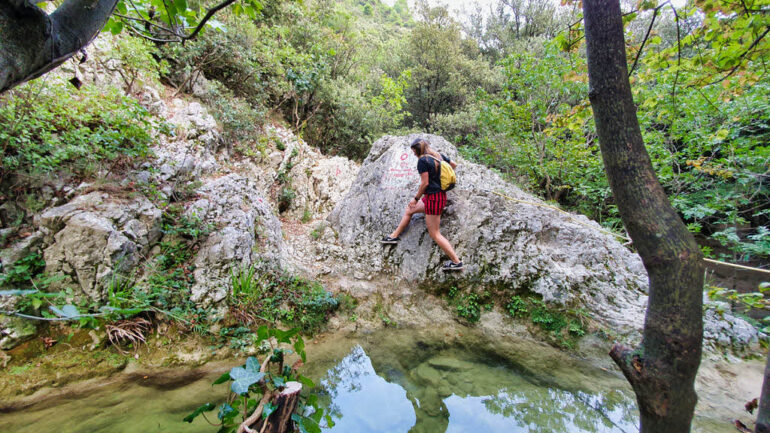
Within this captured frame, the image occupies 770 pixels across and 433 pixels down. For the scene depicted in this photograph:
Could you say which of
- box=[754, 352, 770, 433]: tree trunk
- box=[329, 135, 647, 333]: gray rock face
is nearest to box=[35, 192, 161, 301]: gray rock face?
box=[329, 135, 647, 333]: gray rock face

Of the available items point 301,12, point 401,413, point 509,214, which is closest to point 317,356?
point 401,413

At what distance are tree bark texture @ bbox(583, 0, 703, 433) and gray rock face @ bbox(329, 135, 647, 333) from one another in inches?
114

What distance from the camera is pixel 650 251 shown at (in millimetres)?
1405

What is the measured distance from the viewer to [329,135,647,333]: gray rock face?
4086mm

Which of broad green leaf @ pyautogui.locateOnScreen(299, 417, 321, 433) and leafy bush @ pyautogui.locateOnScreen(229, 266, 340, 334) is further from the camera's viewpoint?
leafy bush @ pyautogui.locateOnScreen(229, 266, 340, 334)

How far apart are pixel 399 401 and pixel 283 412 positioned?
152cm

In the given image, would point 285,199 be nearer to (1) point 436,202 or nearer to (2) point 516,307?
(1) point 436,202

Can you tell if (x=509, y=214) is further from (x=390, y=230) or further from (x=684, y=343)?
(x=684, y=343)

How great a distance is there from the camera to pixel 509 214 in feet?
16.1

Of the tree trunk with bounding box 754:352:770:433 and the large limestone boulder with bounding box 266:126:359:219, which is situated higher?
the large limestone boulder with bounding box 266:126:359:219

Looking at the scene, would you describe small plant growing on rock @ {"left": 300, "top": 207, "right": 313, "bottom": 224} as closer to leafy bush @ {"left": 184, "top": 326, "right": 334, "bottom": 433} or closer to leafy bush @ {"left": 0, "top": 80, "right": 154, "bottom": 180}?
leafy bush @ {"left": 0, "top": 80, "right": 154, "bottom": 180}

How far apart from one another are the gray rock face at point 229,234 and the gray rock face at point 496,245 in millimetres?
1488

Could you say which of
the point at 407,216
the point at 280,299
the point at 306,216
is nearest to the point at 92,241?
the point at 280,299

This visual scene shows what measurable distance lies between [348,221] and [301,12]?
288 inches
